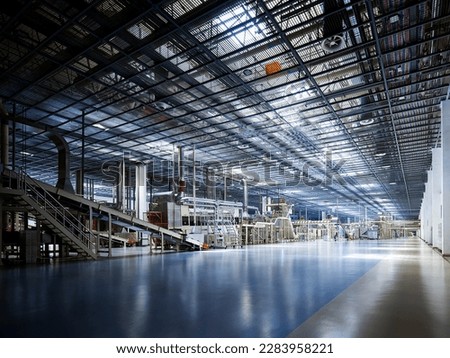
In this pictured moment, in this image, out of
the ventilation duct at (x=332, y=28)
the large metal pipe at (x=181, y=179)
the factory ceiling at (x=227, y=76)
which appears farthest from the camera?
the large metal pipe at (x=181, y=179)

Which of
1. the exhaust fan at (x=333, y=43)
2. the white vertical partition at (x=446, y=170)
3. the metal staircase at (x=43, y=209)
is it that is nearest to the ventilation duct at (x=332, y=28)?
the exhaust fan at (x=333, y=43)

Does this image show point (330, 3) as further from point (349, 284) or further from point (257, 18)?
point (349, 284)

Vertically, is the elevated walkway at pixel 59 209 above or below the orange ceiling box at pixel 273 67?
below

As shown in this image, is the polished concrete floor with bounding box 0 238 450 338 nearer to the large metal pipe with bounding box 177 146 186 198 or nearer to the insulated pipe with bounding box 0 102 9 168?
the insulated pipe with bounding box 0 102 9 168

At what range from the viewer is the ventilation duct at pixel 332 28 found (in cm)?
1090

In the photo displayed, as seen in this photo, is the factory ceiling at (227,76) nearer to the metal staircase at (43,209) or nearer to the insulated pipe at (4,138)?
the insulated pipe at (4,138)

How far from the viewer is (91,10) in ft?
35.1

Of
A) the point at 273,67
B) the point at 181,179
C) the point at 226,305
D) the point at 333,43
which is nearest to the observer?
the point at 226,305

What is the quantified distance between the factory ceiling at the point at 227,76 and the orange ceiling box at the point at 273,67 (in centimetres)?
4

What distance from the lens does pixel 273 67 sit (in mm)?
14391

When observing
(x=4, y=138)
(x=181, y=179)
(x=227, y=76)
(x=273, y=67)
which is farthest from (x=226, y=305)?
(x=181, y=179)

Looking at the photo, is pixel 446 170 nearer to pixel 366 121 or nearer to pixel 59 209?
pixel 366 121

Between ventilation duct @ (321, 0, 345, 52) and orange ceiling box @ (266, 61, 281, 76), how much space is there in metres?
2.15

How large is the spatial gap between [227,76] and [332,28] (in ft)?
16.4
